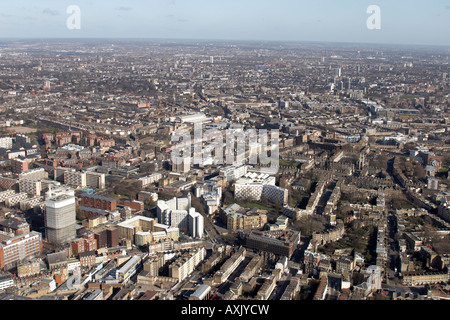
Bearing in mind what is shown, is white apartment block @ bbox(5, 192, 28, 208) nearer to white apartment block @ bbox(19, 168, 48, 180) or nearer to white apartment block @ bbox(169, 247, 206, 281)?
white apartment block @ bbox(19, 168, 48, 180)

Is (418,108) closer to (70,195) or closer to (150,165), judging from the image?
(150,165)

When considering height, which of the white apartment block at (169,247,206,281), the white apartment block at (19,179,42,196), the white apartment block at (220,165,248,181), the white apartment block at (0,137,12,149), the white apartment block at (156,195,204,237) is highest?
the white apartment block at (0,137,12,149)

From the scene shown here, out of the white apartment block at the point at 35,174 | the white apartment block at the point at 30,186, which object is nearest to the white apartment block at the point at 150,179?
the white apartment block at the point at 30,186

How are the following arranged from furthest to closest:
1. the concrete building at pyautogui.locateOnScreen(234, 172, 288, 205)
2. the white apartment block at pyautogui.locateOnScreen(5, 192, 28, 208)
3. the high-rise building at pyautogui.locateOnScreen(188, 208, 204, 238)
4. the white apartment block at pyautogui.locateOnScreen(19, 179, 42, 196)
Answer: the white apartment block at pyautogui.locateOnScreen(19, 179, 42, 196) → the concrete building at pyautogui.locateOnScreen(234, 172, 288, 205) → the white apartment block at pyautogui.locateOnScreen(5, 192, 28, 208) → the high-rise building at pyautogui.locateOnScreen(188, 208, 204, 238)

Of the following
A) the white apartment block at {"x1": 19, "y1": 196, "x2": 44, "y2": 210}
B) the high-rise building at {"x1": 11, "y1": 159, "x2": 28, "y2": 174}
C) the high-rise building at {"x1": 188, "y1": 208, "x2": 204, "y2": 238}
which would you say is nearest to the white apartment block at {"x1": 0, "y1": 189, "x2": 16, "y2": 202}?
the white apartment block at {"x1": 19, "y1": 196, "x2": 44, "y2": 210}

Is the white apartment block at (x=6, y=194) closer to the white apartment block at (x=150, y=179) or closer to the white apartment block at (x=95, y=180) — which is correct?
the white apartment block at (x=95, y=180)

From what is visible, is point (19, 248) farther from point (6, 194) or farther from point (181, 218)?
point (6, 194)

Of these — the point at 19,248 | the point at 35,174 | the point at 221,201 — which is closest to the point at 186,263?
the point at 19,248

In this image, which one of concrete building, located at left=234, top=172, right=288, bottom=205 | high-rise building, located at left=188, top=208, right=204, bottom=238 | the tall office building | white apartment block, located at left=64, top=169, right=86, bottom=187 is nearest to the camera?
the tall office building
